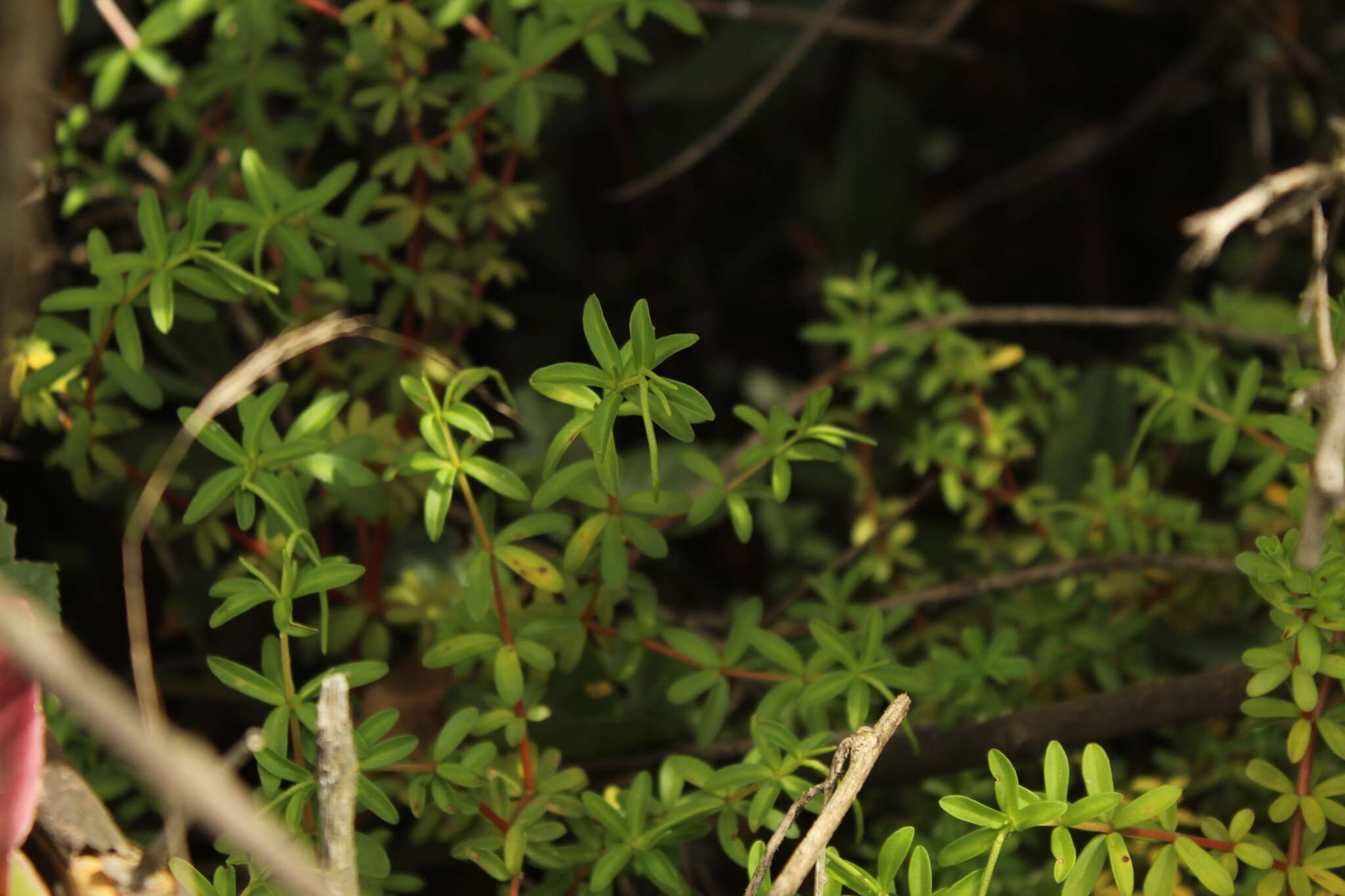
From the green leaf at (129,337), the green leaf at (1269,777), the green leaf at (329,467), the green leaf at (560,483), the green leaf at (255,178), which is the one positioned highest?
the green leaf at (255,178)

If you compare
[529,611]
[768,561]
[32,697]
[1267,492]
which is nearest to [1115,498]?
[1267,492]

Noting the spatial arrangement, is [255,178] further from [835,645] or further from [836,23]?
[836,23]

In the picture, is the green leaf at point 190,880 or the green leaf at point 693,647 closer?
the green leaf at point 190,880

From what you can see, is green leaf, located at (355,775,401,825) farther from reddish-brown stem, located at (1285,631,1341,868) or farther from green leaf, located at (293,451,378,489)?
reddish-brown stem, located at (1285,631,1341,868)

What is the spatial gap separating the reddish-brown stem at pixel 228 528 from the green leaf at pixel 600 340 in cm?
40

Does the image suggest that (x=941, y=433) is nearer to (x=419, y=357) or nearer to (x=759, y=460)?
(x=759, y=460)

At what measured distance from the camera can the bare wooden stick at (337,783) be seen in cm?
61

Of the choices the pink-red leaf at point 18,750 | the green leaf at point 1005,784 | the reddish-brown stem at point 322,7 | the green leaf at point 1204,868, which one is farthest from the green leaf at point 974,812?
the reddish-brown stem at point 322,7

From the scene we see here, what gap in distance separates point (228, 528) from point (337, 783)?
0.52 metres

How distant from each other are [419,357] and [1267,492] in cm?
83

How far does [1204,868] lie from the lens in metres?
0.71

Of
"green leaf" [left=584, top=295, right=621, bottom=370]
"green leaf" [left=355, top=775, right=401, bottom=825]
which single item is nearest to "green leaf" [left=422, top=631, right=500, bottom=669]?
"green leaf" [left=355, top=775, right=401, bottom=825]

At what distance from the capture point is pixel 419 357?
1161mm

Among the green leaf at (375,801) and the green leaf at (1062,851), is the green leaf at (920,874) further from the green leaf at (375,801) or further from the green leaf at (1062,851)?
the green leaf at (375,801)
